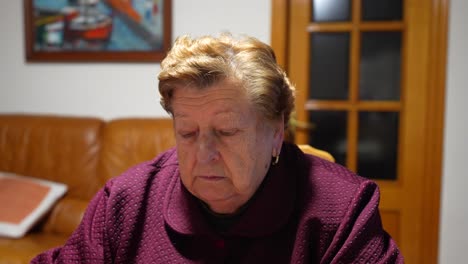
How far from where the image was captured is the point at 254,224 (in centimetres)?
100

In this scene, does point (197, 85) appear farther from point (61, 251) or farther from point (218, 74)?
point (61, 251)

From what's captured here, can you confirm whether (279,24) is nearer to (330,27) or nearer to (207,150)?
(330,27)

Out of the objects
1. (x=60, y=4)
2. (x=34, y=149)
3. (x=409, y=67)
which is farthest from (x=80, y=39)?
(x=409, y=67)

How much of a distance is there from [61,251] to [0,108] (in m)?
2.24

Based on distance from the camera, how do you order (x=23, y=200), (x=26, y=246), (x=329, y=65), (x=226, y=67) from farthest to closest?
(x=329, y=65) → (x=23, y=200) → (x=26, y=246) → (x=226, y=67)

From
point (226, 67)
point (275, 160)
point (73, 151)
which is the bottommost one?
point (73, 151)

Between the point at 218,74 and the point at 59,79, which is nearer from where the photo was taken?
the point at 218,74

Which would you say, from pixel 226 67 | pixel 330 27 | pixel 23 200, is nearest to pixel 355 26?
pixel 330 27

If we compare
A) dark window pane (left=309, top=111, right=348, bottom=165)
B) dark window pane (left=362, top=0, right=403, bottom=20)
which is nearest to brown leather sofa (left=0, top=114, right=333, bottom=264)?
dark window pane (left=309, top=111, right=348, bottom=165)

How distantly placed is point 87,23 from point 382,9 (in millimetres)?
1737

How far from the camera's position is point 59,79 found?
2914 mm

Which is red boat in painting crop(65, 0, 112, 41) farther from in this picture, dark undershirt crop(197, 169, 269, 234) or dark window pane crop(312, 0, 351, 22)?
dark undershirt crop(197, 169, 269, 234)

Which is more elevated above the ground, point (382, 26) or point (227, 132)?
point (382, 26)

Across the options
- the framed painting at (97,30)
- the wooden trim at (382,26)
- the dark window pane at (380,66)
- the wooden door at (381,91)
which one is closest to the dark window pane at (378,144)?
the wooden door at (381,91)
